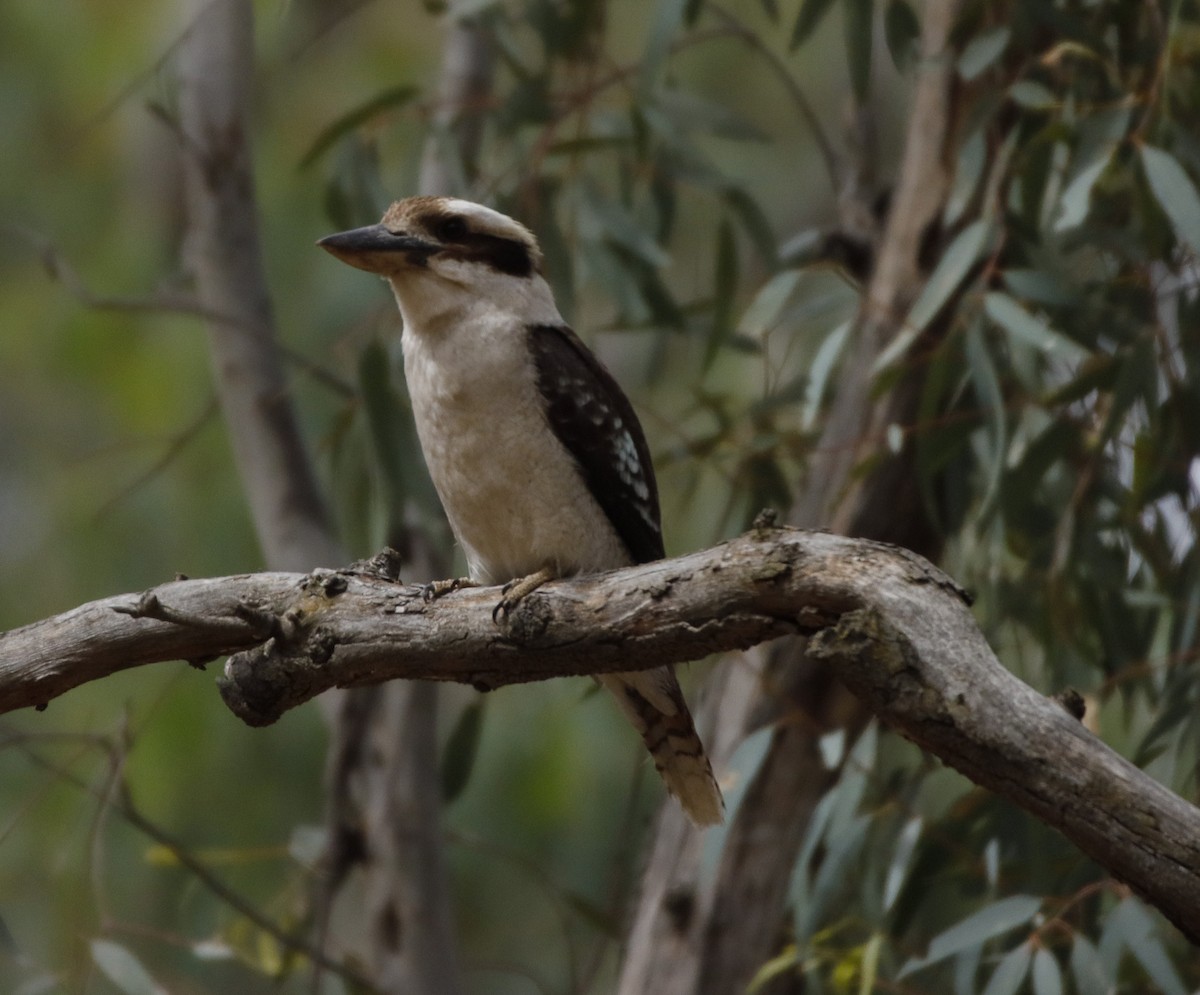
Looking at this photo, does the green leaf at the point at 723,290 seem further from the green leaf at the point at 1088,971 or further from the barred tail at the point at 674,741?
the green leaf at the point at 1088,971

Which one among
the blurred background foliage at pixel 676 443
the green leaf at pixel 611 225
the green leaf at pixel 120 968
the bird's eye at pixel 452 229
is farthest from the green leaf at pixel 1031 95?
the green leaf at pixel 120 968

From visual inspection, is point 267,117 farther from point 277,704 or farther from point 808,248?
point 277,704

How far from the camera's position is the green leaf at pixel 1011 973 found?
2.71 metres

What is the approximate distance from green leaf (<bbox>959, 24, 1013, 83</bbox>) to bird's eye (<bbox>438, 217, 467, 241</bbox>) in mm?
1034

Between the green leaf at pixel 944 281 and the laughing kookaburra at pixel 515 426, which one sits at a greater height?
the green leaf at pixel 944 281

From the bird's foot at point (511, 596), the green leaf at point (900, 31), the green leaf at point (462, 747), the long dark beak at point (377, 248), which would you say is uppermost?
the green leaf at point (900, 31)

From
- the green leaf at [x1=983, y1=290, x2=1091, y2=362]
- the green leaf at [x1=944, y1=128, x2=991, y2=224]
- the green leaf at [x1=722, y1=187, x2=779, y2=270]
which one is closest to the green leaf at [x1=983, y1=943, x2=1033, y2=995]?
the green leaf at [x1=983, y1=290, x2=1091, y2=362]

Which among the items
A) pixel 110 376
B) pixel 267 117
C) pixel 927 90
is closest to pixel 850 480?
pixel 927 90

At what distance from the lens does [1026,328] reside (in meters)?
3.04

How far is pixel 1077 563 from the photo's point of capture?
3375 mm

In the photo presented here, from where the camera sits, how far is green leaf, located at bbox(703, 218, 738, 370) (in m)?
3.74

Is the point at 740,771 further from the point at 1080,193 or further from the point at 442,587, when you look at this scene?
the point at 1080,193

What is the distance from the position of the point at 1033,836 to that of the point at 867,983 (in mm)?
486

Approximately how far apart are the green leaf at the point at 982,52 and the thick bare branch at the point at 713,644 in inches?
62.2
